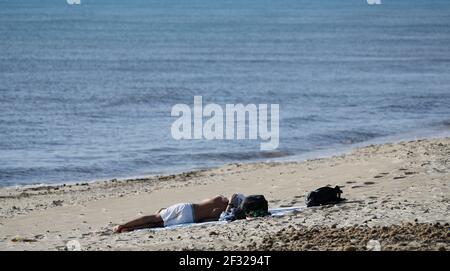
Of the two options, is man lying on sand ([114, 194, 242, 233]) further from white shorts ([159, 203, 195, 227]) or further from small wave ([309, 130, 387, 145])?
small wave ([309, 130, 387, 145])

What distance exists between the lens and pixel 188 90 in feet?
132

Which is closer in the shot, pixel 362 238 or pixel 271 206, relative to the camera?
pixel 362 238

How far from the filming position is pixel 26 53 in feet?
206

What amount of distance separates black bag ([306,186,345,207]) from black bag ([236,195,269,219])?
27.2 inches

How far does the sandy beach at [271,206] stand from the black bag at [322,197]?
28 cm

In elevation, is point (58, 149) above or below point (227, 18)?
below

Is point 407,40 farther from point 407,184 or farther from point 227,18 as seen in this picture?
point 407,184

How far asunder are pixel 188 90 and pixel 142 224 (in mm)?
28902

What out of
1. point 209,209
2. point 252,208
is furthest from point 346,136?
point 252,208

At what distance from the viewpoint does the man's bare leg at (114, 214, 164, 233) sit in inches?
453

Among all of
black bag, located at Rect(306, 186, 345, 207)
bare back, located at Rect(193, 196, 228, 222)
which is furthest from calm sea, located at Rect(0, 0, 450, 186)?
black bag, located at Rect(306, 186, 345, 207)

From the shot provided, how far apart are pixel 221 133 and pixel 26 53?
38.8m

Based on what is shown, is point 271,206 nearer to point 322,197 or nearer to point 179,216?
point 322,197
